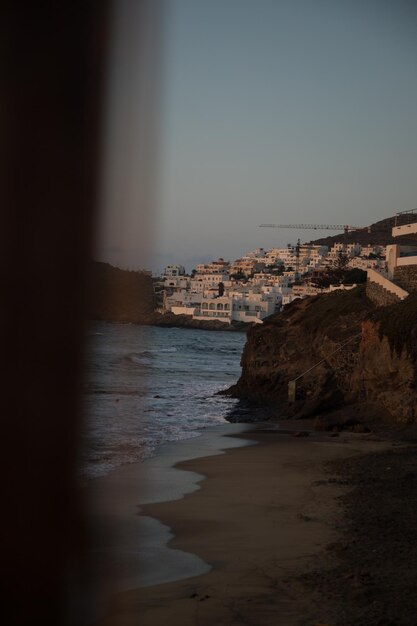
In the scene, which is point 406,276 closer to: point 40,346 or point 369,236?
point 40,346

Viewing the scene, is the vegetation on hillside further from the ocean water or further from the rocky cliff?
the ocean water

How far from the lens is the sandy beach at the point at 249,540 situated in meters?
5.03

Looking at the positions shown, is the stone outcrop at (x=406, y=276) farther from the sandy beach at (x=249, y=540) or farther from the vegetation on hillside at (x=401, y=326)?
the sandy beach at (x=249, y=540)

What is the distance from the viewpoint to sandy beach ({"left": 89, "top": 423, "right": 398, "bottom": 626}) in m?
5.03

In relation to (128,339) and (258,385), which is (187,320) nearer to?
(128,339)

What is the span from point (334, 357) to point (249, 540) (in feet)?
47.1

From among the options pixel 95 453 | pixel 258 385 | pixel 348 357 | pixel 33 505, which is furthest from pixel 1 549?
pixel 258 385

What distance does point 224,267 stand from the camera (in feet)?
513

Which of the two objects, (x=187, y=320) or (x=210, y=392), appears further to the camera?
(x=187, y=320)

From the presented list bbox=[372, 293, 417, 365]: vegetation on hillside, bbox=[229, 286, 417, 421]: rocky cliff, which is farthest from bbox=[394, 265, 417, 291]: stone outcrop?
bbox=[372, 293, 417, 365]: vegetation on hillside

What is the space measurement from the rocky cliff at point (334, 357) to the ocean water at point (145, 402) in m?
1.62

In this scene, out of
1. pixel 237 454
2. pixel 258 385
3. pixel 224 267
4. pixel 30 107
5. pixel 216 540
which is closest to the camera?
pixel 216 540

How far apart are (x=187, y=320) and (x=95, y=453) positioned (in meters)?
90.5

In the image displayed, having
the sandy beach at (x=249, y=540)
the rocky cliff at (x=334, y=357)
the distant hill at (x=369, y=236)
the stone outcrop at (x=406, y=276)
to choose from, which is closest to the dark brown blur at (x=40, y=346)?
the sandy beach at (x=249, y=540)
